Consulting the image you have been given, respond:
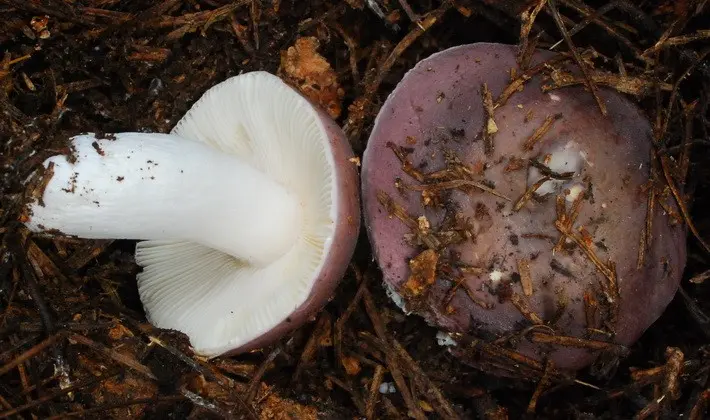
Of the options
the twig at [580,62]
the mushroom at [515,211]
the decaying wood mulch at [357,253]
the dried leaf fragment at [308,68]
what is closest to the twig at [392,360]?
the decaying wood mulch at [357,253]

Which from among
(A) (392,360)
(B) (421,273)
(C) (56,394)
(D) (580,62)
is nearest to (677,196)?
(D) (580,62)

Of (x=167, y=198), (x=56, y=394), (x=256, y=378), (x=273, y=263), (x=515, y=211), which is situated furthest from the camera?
(x=256, y=378)

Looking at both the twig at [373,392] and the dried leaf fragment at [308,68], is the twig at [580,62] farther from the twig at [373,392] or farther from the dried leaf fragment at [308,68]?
the twig at [373,392]

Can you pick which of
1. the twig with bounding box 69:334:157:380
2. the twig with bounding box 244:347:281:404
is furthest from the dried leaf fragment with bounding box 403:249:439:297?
the twig with bounding box 69:334:157:380

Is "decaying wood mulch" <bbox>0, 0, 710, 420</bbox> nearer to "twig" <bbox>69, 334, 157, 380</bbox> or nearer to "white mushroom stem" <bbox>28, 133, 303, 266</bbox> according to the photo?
"twig" <bbox>69, 334, 157, 380</bbox>

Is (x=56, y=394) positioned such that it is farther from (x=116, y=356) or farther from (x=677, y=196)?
(x=677, y=196)

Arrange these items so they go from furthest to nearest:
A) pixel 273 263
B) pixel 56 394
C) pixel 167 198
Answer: pixel 273 263 → pixel 56 394 → pixel 167 198
